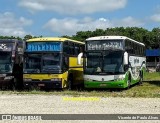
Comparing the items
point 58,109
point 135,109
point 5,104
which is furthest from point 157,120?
point 5,104

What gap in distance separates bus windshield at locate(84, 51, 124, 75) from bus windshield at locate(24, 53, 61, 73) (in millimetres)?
1766

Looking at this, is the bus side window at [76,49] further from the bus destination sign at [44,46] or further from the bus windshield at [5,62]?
the bus windshield at [5,62]

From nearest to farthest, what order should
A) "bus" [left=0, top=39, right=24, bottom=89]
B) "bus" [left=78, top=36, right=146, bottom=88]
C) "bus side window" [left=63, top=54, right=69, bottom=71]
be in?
"bus" [left=78, top=36, right=146, bottom=88] < "bus side window" [left=63, top=54, right=69, bottom=71] < "bus" [left=0, top=39, right=24, bottom=89]

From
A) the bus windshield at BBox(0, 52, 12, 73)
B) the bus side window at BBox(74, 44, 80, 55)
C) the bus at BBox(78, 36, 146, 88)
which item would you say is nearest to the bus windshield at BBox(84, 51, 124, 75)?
the bus at BBox(78, 36, 146, 88)

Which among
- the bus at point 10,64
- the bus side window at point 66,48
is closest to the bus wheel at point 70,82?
the bus side window at point 66,48

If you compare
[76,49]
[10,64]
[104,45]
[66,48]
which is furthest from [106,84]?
[10,64]

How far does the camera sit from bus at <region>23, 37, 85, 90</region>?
24391 mm

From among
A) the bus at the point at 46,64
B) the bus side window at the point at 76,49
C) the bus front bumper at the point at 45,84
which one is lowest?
the bus front bumper at the point at 45,84

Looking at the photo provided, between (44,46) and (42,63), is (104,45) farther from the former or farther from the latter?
(42,63)

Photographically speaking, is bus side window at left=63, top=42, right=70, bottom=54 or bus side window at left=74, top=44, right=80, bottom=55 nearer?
bus side window at left=63, top=42, right=70, bottom=54

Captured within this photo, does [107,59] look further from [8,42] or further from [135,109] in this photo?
[135,109]

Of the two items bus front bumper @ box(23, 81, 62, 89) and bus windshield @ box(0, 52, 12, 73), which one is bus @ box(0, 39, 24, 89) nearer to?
bus windshield @ box(0, 52, 12, 73)

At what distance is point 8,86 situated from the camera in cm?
2667

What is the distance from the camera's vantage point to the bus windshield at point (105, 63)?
24016 millimetres
